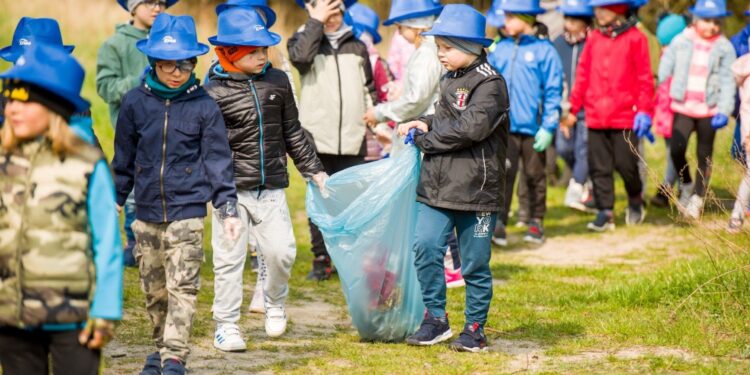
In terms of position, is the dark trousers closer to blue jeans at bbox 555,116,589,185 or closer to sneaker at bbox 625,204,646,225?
sneaker at bbox 625,204,646,225

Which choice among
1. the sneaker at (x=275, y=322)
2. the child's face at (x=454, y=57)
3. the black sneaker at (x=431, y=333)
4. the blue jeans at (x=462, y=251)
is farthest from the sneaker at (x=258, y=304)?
the child's face at (x=454, y=57)

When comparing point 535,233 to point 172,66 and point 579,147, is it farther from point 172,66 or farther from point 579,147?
point 172,66

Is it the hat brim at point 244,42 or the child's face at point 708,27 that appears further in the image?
the child's face at point 708,27

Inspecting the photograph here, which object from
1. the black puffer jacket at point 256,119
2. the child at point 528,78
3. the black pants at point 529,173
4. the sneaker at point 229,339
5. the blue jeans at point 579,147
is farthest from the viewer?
the blue jeans at point 579,147

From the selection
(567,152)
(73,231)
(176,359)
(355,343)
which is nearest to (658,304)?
(355,343)

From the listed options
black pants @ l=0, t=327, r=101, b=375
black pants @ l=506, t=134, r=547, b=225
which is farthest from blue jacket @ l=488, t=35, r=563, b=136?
black pants @ l=0, t=327, r=101, b=375

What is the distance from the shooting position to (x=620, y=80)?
33.9ft

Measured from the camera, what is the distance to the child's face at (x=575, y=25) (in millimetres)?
11328

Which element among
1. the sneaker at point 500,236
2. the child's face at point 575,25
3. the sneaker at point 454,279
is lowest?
the sneaker at point 500,236

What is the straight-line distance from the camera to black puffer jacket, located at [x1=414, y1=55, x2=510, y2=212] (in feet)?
19.6

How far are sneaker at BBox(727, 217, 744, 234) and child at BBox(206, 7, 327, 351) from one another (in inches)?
111

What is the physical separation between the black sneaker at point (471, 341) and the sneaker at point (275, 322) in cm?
106

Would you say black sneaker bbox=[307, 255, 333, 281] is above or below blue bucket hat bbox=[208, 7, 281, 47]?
below

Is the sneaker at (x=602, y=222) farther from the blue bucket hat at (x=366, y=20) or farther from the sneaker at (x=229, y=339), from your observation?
the sneaker at (x=229, y=339)
